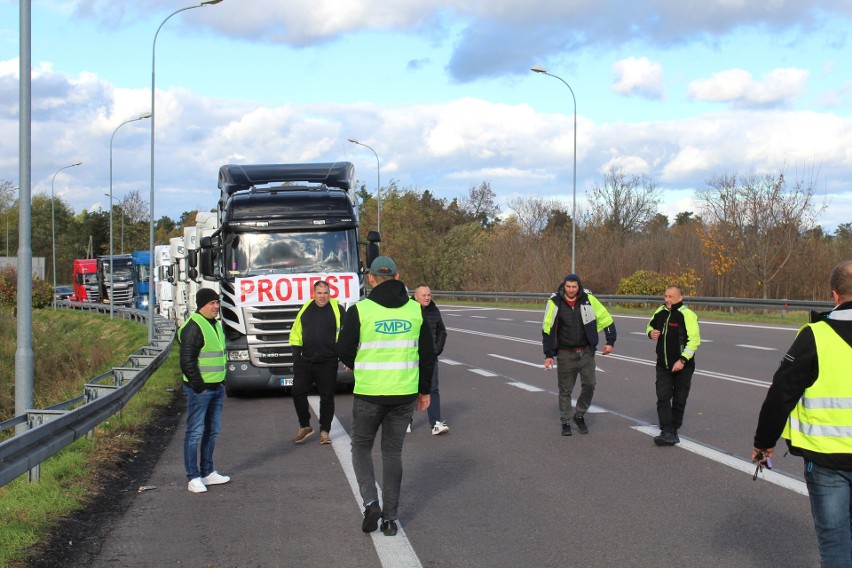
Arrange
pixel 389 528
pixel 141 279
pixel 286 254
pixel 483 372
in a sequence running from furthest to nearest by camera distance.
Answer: pixel 141 279 → pixel 483 372 → pixel 286 254 → pixel 389 528

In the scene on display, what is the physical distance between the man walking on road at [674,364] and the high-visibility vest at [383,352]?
391 cm

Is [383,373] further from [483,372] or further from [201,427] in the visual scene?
[483,372]

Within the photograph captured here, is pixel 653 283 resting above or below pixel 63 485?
above

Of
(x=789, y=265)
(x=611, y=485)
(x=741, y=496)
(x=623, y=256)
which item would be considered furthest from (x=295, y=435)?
(x=623, y=256)

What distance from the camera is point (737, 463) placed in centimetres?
867

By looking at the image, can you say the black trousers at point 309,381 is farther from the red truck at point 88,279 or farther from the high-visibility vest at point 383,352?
the red truck at point 88,279

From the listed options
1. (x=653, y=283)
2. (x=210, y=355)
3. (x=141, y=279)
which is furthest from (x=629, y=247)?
(x=210, y=355)

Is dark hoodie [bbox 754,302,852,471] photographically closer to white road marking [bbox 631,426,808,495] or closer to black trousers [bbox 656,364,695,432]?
white road marking [bbox 631,426,808,495]

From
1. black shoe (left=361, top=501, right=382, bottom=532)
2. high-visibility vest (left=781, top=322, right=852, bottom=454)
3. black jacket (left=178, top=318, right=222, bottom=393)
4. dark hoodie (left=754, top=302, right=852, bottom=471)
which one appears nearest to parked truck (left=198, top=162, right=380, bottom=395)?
black jacket (left=178, top=318, right=222, bottom=393)

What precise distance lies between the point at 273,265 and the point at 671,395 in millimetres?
6892

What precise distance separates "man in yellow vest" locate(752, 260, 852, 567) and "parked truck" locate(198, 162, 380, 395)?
1025cm

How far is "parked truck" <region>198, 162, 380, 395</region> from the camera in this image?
46.8 ft

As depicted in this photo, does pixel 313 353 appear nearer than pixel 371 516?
No

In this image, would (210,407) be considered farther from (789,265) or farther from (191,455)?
(789,265)
